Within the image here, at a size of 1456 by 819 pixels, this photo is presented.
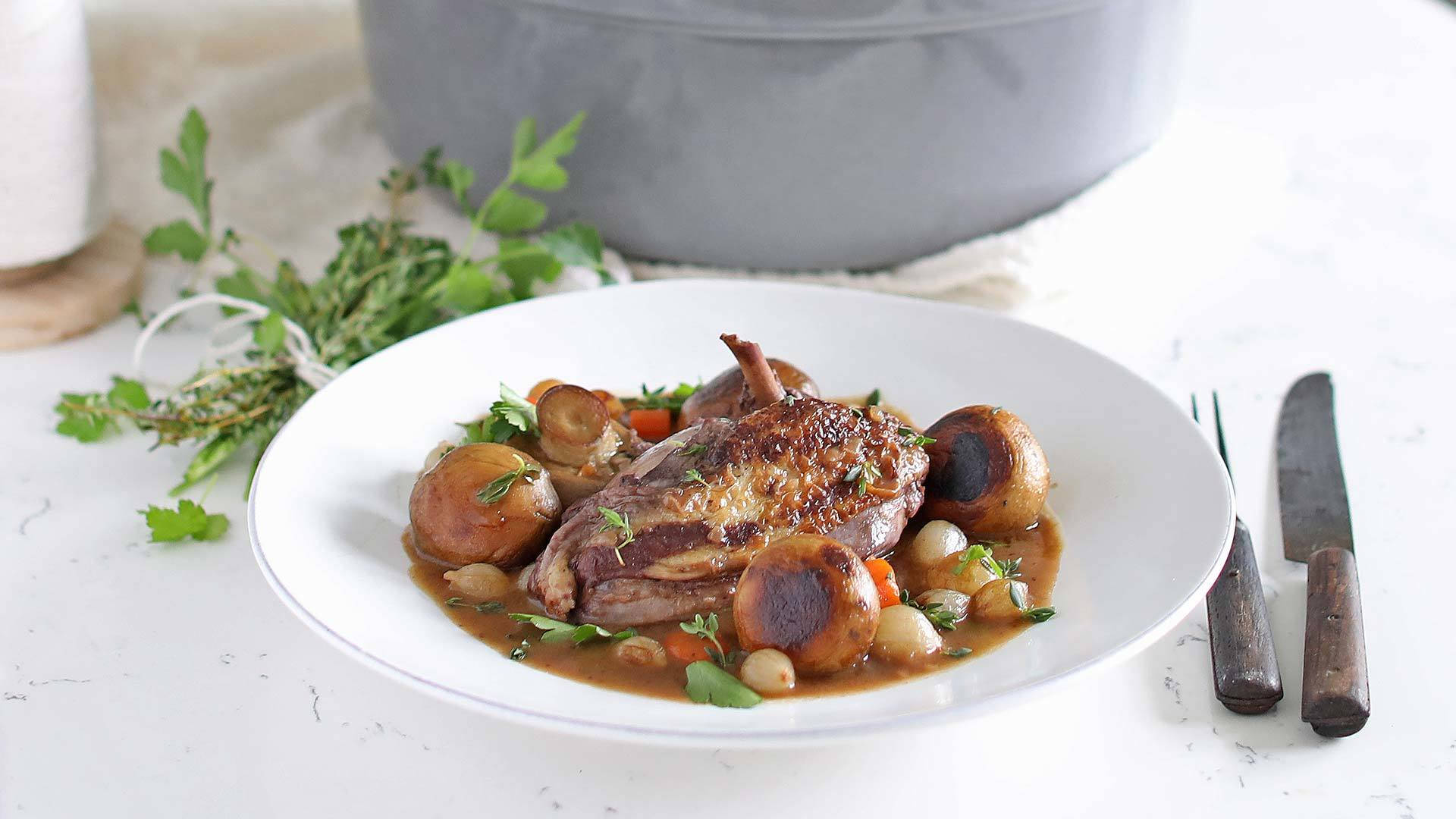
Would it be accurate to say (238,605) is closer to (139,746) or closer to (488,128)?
(139,746)

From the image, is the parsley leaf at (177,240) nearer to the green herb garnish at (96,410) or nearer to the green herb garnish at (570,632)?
the green herb garnish at (96,410)

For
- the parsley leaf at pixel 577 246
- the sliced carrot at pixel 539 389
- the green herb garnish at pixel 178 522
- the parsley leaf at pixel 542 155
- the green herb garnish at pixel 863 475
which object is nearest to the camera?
the green herb garnish at pixel 863 475

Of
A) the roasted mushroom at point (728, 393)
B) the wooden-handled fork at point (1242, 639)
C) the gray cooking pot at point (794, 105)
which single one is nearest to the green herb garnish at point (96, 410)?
the gray cooking pot at point (794, 105)

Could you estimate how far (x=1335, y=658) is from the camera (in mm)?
1354

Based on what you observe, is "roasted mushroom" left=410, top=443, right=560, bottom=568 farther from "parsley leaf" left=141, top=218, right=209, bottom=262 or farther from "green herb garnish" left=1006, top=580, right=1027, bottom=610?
"parsley leaf" left=141, top=218, right=209, bottom=262

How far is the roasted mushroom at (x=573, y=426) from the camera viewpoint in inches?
61.9

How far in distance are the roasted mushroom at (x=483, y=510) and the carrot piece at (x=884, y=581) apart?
371 millimetres

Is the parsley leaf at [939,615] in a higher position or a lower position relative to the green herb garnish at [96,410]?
higher

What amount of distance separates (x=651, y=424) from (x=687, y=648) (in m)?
0.50

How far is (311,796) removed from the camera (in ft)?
4.28

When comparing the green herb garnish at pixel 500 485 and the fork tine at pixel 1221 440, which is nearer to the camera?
the green herb garnish at pixel 500 485

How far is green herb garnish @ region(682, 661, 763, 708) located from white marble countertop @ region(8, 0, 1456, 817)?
130mm

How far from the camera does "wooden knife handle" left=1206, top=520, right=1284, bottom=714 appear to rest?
4.50 ft

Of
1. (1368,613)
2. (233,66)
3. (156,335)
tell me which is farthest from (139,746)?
(233,66)
